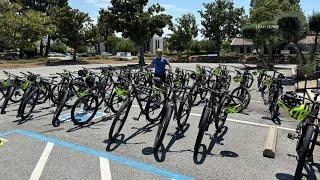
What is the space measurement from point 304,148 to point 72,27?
35247 mm

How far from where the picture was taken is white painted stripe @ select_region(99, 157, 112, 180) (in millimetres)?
5172

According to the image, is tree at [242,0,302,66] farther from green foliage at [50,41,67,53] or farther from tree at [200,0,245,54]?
green foliage at [50,41,67,53]

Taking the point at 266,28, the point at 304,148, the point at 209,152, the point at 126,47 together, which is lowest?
the point at 209,152

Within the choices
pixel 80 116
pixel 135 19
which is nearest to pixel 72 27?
pixel 135 19

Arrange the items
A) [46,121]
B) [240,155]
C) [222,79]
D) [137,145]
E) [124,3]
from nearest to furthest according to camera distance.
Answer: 1. [240,155]
2. [137,145]
3. [46,121]
4. [222,79]
5. [124,3]

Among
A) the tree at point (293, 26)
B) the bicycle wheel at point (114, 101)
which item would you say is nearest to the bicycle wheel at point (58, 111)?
the bicycle wheel at point (114, 101)

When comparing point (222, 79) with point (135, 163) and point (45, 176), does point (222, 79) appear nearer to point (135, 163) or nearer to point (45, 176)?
point (135, 163)

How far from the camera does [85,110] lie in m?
8.30

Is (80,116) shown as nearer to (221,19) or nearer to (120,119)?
(120,119)

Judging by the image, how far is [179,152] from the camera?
20.8ft

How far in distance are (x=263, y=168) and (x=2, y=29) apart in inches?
605

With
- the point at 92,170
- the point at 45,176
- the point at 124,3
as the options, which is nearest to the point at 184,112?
the point at 92,170

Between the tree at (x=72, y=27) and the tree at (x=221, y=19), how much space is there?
680 inches

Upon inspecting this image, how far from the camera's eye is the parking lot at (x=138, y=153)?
5.36 metres
